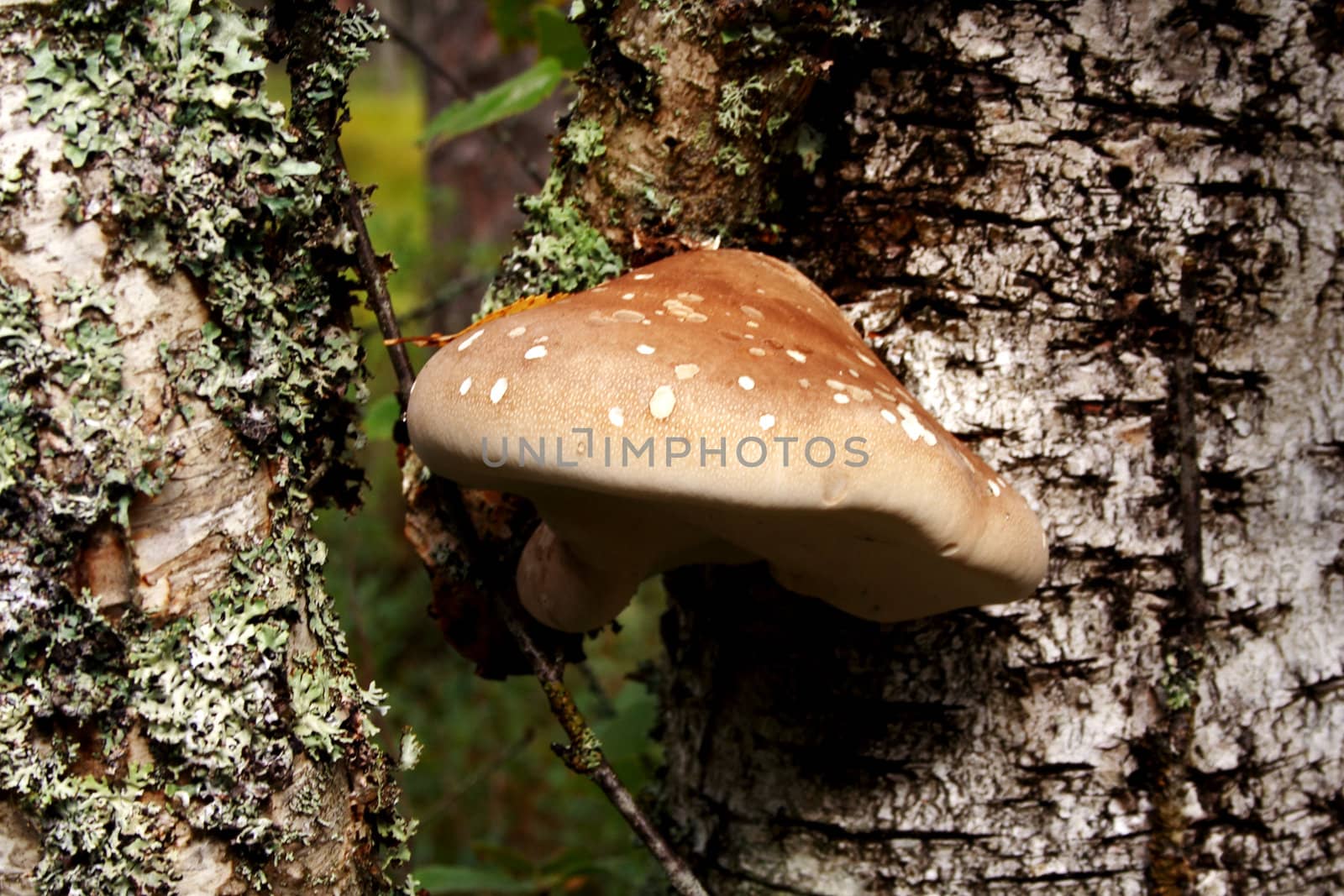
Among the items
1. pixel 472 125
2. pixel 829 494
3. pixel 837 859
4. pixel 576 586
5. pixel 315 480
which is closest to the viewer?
pixel 829 494

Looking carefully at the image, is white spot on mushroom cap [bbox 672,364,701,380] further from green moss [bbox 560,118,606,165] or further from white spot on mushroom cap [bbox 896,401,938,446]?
green moss [bbox 560,118,606,165]

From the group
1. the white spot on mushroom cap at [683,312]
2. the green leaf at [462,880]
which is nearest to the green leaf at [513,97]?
the white spot on mushroom cap at [683,312]

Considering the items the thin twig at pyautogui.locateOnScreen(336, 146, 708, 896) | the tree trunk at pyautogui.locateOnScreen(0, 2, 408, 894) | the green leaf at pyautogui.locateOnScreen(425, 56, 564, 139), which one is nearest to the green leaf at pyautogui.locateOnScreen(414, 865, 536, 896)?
the thin twig at pyautogui.locateOnScreen(336, 146, 708, 896)

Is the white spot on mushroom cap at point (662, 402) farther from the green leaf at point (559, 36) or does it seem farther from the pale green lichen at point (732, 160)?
the green leaf at point (559, 36)

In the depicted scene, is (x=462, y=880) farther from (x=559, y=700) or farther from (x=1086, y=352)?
(x=1086, y=352)

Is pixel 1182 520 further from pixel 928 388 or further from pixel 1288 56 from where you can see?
pixel 1288 56

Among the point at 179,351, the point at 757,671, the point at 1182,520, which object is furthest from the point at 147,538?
the point at 1182,520
